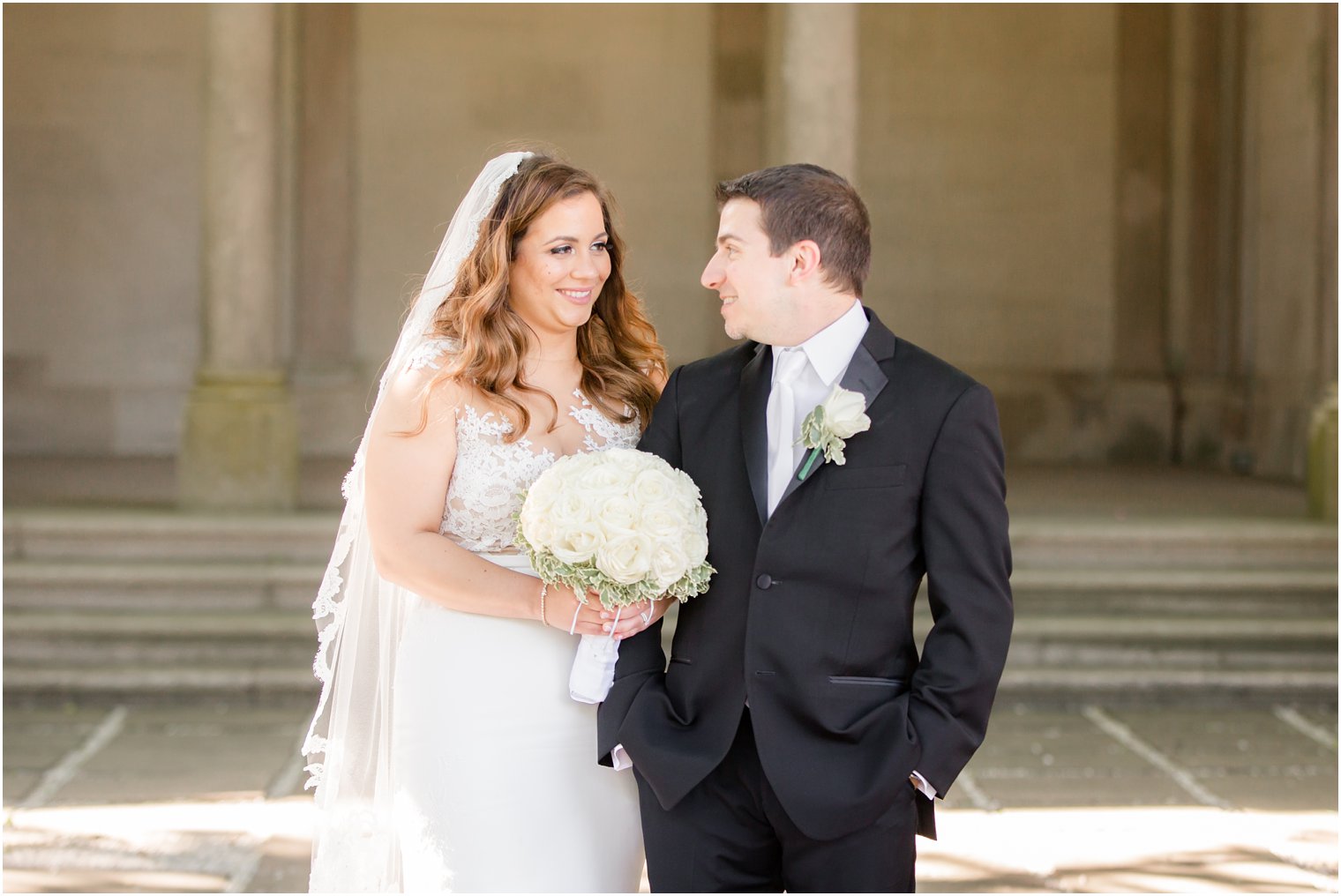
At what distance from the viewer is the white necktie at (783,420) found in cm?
271

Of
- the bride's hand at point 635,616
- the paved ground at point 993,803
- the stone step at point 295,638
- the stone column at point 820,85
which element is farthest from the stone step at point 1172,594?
the bride's hand at point 635,616

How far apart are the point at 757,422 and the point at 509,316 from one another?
2.64ft

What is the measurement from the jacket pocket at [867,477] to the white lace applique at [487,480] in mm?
821

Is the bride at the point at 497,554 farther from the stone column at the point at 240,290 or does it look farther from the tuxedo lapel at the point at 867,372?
the stone column at the point at 240,290

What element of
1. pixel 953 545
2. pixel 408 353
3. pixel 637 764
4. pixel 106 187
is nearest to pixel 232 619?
pixel 408 353

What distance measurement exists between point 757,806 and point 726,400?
814mm

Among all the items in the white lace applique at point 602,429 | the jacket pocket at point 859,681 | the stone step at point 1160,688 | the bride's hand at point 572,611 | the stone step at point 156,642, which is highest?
the white lace applique at point 602,429

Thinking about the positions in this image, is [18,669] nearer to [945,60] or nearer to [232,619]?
[232,619]

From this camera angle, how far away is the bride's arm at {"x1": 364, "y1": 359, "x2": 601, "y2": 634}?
3.06m

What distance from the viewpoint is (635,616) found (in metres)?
2.80

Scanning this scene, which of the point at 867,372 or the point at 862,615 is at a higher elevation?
the point at 867,372

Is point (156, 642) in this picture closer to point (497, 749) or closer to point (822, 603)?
point (497, 749)

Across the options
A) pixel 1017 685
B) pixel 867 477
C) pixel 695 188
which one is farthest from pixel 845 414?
pixel 695 188

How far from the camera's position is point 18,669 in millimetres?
6789
